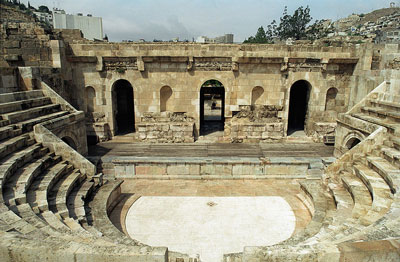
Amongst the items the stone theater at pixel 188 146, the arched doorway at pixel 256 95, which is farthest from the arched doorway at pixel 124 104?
the arched doorway at pixel 256 95

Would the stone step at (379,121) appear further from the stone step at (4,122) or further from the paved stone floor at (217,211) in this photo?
the stone step at (4,122)

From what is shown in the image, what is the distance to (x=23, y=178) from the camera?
7008mm

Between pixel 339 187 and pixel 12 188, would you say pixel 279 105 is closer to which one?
pixel 339 187

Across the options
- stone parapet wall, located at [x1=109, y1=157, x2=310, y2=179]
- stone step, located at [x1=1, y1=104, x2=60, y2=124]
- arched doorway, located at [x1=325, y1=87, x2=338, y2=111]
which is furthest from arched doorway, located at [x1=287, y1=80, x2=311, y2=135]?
stone step, located at [x1=1, y1=104, x2=60, y2=124]

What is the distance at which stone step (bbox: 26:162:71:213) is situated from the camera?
21.0ft

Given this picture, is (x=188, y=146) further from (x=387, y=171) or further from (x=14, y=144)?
(x=387, y=171)

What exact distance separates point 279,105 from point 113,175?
9539 mm

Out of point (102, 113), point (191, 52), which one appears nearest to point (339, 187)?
point (191, 52)

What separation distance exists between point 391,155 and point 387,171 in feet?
2.92

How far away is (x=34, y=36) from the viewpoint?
12750 mm

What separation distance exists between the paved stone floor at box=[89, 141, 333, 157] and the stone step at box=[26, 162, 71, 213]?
3690mm

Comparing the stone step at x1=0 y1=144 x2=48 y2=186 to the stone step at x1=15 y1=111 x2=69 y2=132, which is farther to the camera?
the stone step at x1=15 y1=111 x2=69 y2=132

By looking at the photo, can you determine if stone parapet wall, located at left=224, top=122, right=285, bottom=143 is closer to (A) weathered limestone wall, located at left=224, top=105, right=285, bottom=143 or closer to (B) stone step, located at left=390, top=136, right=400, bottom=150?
(A) weathered limestone wall, located at left=224, top=105, right=285, bottom=143

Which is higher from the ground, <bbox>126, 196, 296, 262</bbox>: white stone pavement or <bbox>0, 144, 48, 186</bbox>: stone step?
<bbox>0, 144, 48, 186</bbox>: stone step
